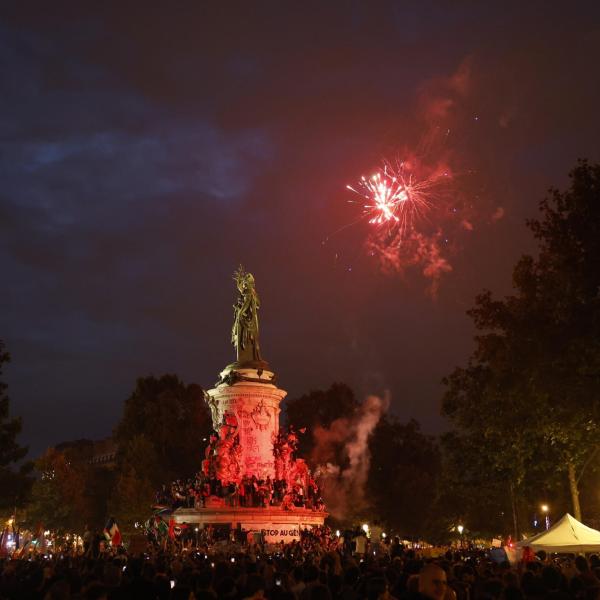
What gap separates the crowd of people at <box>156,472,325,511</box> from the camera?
147ft

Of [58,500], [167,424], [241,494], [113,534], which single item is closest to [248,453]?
[241,494]

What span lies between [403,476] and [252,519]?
32.1 metres

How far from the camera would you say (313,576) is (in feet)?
36.5

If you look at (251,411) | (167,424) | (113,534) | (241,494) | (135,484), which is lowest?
(113,534)

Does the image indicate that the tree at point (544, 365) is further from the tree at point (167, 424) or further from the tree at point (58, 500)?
the tree at point (58, 500)

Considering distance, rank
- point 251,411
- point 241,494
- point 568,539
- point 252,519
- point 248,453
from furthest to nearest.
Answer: point 251,411
point 248,453
point 241,494
point 252,519
point 568,539

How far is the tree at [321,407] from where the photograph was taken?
77250mm

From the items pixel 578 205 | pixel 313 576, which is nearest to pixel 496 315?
pixel 578 205

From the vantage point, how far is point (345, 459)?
245 feet

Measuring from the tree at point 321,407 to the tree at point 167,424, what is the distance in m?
8.96

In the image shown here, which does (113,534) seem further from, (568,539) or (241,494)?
(568,539)

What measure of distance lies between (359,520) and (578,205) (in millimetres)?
52225

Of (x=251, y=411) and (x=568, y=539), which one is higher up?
(x=251, y=411)

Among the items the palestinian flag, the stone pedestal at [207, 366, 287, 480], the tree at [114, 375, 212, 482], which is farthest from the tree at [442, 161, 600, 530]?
the tree at [114, 375, 212, 482]
